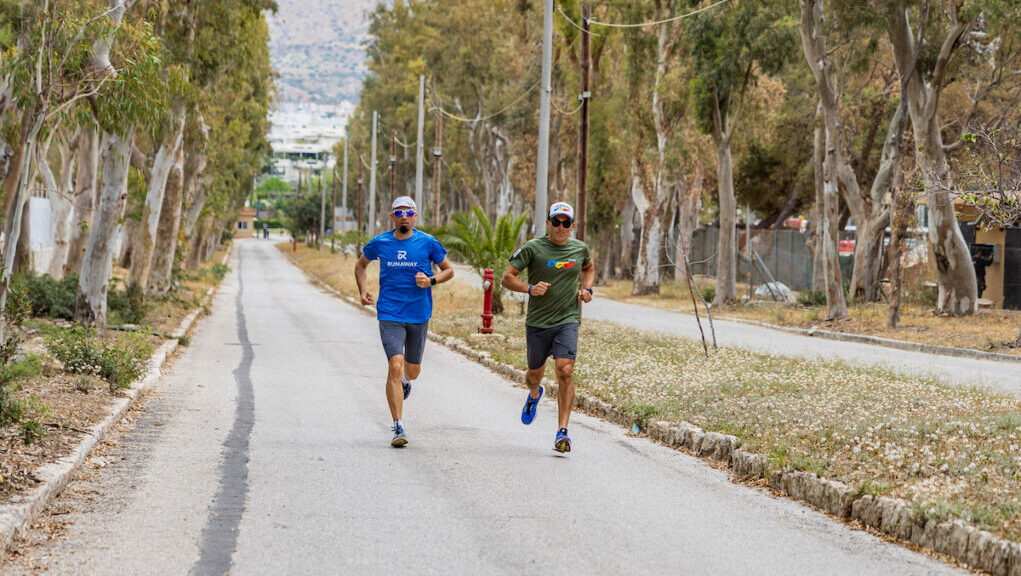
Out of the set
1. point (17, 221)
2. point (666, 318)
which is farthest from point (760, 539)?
point (666, 318)

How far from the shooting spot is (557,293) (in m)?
9.44

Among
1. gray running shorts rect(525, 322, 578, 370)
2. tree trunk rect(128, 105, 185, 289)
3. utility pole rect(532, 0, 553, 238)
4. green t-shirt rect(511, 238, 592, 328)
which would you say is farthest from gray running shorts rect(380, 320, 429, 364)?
tree trunk rect(128, 105, 185, 289)

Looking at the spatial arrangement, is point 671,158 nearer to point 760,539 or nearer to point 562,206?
point 562,206

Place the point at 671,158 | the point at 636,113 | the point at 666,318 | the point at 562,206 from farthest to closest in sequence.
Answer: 1. the point at 636,113
2. the point at 671,158
3. the point at 666,318
4. the point at 562,206

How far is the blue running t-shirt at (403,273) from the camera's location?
31.7 feet

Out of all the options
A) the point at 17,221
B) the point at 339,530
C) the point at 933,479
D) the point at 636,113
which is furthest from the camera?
the point at 636,113

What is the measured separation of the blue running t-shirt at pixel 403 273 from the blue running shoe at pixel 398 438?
869 millimetres

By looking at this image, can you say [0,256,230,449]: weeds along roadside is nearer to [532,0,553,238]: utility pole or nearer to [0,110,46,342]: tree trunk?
[0,110,46,342]: tree trunk

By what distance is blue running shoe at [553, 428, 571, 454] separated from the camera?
9391 millimetres

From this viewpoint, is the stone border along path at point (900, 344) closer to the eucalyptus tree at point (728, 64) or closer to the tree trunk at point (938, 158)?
the tree trunk at point (938, 158)

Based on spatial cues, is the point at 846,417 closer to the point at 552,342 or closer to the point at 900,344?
the point at 552,342

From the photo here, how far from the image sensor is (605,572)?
5824mm

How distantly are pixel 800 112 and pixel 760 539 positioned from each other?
119 feet

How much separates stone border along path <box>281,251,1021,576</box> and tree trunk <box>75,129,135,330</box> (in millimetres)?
10390
